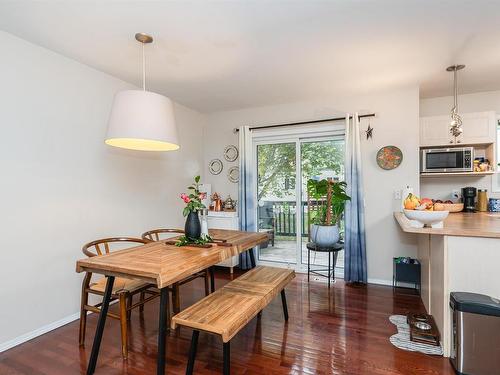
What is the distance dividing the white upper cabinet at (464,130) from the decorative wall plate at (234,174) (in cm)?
265

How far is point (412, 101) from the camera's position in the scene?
141 inches

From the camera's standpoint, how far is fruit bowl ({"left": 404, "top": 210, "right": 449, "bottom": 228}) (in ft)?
6.94

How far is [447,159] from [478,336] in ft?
7.64

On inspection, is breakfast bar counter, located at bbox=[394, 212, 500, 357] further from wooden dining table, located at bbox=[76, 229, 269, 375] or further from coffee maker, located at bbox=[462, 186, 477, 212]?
coffee maker, located at bbox=[462, 186, 477, 212]

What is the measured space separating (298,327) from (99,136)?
9.24 ft

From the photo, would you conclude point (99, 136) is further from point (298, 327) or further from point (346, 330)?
point (346, 330)

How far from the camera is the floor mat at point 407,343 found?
2152mm

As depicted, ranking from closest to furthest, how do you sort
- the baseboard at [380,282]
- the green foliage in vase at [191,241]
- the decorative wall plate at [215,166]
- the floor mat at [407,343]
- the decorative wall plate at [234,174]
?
the floor mat at [407,343]
the green foliage in vase at [191,241]
the baseboard at [380,282]
the decorative wall plate at [234,174]
the decorative wall plate at [215,166]

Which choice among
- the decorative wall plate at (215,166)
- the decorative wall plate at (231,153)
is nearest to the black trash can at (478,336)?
the decorative wall plate at (231,153)

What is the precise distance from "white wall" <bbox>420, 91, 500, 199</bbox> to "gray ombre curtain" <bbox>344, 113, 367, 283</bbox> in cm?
106

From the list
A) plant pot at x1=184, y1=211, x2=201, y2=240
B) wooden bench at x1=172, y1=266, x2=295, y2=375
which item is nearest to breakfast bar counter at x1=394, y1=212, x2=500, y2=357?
wooden bench at x1=172, y1=266, x2=295, y2=375

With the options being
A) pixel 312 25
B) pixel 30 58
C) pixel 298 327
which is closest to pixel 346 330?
pixel 298 327

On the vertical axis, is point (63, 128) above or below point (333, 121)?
below

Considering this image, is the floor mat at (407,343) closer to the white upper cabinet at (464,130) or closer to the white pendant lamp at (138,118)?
the white upper cabinet at (464,130)
